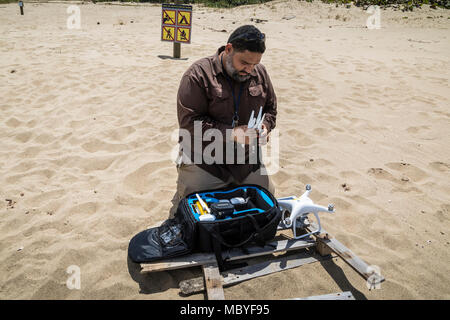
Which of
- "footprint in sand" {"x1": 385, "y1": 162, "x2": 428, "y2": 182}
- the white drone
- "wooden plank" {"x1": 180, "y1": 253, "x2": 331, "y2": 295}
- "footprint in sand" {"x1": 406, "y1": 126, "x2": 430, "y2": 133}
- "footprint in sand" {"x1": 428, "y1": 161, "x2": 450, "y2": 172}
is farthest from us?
"footprint in sand" {"x1": 406, "y1": 126, "x2": 430, "y2": 133}

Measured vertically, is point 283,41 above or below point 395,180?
above

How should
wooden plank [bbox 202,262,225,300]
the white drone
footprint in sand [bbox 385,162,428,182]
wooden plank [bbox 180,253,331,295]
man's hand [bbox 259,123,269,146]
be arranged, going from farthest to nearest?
footprint in sand [bbox 385,162,428,182]
man's hand [bbox 259,123,269,146]
the white drone
wooden plank [bbox 180,253,331,295]
wooden plank [bbox 202,262,225,300]

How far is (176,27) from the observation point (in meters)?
7.29

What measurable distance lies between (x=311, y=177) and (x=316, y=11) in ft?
48.3

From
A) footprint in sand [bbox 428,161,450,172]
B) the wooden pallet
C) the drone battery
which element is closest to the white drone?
the wooden pallet

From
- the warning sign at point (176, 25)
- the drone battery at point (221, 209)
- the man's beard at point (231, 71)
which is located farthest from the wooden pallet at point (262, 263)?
the warning sign at point (176, 25)

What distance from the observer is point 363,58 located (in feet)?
A: 25.5

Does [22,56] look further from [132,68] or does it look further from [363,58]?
[363,58]

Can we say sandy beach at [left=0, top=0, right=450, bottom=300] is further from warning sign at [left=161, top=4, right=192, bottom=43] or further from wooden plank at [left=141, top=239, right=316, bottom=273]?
warning sign at [left=161, top=4, right=192, bottom=43]

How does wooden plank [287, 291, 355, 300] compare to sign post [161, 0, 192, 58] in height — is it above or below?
below

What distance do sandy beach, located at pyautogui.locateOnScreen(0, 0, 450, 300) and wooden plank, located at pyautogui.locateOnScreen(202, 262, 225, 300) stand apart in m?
0.13

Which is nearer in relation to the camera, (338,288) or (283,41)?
(338,288)

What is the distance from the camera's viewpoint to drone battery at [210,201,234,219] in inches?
85.0
